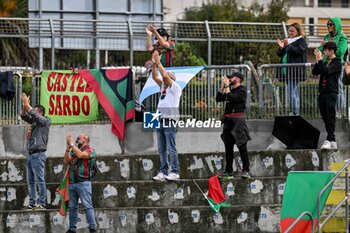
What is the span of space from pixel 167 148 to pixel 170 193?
2.37 feet

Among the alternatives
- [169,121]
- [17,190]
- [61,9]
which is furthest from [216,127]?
[61,9]

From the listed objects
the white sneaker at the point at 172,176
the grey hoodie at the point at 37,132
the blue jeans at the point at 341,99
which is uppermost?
the blue jeans at the point at 341,99

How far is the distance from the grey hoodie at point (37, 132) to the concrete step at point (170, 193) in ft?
2.83

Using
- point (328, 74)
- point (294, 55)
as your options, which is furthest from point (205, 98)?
point (328, 74)

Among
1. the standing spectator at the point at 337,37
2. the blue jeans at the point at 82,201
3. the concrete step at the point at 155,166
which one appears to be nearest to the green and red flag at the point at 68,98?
the concrete step at the point at 155,166

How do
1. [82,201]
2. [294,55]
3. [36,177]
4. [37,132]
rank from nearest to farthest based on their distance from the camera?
[82,201], [36,177], [37,132], [294,55]

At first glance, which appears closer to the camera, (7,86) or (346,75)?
(346,75)

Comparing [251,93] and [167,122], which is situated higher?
[251,93]

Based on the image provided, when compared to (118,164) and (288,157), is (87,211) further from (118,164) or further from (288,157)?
(288,157)

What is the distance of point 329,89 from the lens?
66.8 feet

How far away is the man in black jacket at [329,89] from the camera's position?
20.1 m

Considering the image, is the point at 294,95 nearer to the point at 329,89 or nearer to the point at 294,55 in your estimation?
the point at 294,55

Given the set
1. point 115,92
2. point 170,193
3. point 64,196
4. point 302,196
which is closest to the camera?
point 302,196

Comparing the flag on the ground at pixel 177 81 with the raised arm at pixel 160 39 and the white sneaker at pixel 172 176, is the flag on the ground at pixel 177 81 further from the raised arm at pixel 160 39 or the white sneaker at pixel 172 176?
the white sneaker at pixel 172 176
